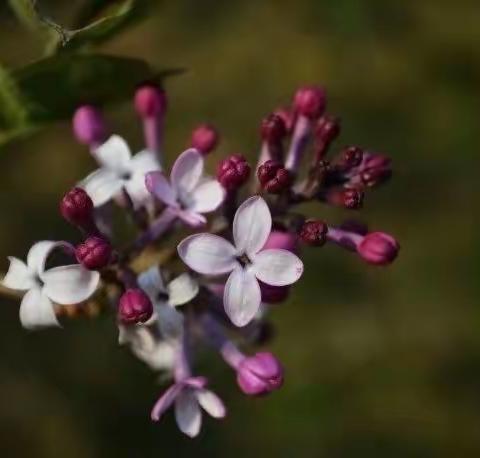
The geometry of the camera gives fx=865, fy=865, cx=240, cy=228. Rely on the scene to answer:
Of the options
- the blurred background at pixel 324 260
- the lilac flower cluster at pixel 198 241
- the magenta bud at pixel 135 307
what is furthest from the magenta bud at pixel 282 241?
the blurred background at pixel 324 260

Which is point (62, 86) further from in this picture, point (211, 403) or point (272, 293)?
point (211, 403)

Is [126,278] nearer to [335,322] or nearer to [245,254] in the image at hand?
[245,254]

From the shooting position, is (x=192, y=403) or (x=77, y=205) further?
(x=192, y=403)

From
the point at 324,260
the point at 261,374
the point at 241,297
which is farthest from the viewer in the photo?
the point at 324,260

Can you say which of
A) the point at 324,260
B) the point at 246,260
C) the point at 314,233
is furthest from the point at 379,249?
the point at 324,260

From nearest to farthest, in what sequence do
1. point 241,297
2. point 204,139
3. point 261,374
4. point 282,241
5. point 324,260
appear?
point 241,297
point 282,241
point 261,374
point 204,139
point 324,260

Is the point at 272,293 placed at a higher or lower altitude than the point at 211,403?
higher

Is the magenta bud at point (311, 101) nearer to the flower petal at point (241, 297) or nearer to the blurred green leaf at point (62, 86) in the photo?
the blurred green leaf at point (62, 86)

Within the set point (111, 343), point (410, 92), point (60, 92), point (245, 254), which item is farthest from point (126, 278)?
point (410, 92)
